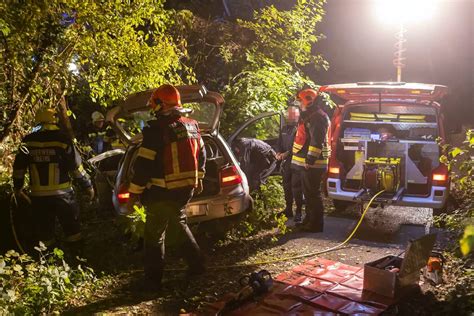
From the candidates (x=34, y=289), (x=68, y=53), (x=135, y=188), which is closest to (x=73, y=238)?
(x=34, y=289)

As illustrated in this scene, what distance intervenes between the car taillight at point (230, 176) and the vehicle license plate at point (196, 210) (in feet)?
1.16

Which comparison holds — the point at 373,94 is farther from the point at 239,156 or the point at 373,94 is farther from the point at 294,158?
the point at 239,156

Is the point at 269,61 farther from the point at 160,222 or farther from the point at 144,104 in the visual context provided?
the point at 160,222

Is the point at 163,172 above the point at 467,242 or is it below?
above

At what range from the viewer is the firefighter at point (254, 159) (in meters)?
6.62

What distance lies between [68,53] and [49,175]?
6.58 feet

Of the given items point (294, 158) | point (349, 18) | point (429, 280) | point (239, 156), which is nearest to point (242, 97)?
point (239, 156)

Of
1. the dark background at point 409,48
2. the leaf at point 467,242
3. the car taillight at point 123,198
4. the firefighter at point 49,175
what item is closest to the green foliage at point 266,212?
the car taillight at point 123,198

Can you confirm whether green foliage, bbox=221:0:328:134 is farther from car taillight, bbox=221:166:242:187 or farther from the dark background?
the dark background

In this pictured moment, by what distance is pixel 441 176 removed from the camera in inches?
239

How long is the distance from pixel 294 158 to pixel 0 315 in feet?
13.2

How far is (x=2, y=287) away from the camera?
363cm

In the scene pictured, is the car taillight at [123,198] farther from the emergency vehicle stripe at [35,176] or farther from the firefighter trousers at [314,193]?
the firefighter trousers at [314,193]

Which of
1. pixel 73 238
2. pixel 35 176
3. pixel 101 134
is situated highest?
pixel 101 134
